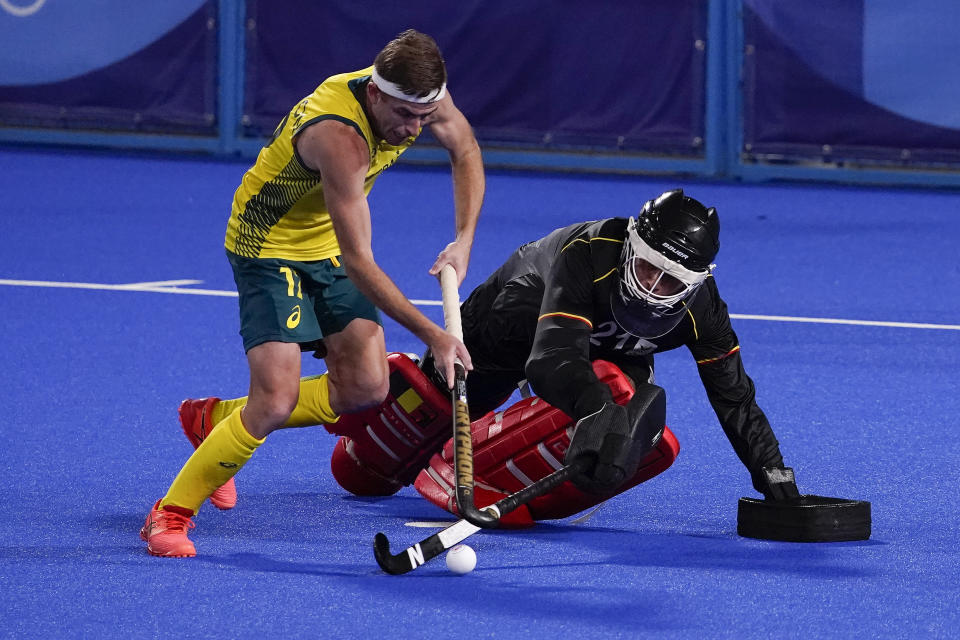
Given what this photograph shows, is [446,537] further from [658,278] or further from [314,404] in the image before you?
[658,278]

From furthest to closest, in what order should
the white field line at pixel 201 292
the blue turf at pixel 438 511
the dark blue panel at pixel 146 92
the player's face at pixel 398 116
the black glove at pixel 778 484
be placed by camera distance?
the dark blue panel at pixel 146 92
the white field line at pixel 201 292
the black glove at pixel 778 484
the player's face at pixel 398 116
the blue turf at pixel 438 511

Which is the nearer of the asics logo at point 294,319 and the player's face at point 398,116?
the player's face at point 398,116

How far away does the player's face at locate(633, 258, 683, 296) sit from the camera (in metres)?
4.95

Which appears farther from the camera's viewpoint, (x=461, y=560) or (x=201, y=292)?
(x=201, y=292)

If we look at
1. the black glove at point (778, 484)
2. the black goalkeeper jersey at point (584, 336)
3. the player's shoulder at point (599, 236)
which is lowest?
the black glove at point (778, 484)

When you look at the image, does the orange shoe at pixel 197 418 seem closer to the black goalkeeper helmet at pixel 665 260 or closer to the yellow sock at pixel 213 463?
the yellow sock at pixel 213 463

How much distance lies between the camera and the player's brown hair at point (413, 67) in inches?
188

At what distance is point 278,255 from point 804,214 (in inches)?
338

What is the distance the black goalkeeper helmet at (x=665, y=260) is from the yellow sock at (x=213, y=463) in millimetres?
1152

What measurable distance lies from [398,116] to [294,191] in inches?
18.1

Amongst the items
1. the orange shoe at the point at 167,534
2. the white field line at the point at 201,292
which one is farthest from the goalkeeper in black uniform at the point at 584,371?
the white field line at the point at 201,292

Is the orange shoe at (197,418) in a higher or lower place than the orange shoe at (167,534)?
higher

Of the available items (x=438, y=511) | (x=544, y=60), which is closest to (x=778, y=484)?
(x=438, y=511)

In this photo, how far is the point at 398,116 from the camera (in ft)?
16.1
